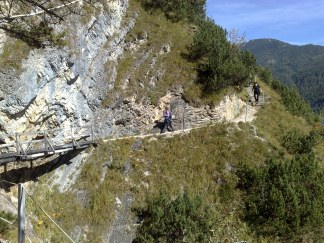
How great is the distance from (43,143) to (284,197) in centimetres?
1358

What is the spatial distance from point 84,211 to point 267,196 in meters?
9.92

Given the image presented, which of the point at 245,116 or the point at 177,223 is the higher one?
the point at 245,116

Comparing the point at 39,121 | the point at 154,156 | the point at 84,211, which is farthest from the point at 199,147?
the point at 39,121

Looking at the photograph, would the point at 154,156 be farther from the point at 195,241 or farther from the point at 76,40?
the point at 76,40

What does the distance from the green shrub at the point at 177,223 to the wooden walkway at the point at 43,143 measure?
5.69m

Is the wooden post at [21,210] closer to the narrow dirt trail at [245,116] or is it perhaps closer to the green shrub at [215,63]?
the narrow dirt trail at [245,116]

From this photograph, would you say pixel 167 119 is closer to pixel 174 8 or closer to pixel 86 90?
pixel 86 90

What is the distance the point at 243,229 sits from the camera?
19.0 metres

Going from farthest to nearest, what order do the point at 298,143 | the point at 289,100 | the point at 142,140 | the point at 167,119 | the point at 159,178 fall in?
the point at 289,100 → the point at 298,143 → the point at 167,119 → the point at 142,140 → the point at 159,178

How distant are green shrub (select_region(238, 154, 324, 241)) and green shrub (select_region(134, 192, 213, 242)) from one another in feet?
10.3

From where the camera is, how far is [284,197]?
19828 millimetres

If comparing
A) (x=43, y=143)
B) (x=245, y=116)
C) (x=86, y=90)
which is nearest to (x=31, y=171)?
(x=43, y=143)

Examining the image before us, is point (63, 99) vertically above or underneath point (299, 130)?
above

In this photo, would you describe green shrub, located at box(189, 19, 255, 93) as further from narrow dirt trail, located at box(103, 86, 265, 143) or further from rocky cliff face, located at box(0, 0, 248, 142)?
narrow dirt trail, located at box(103, 86, 265, 143)
